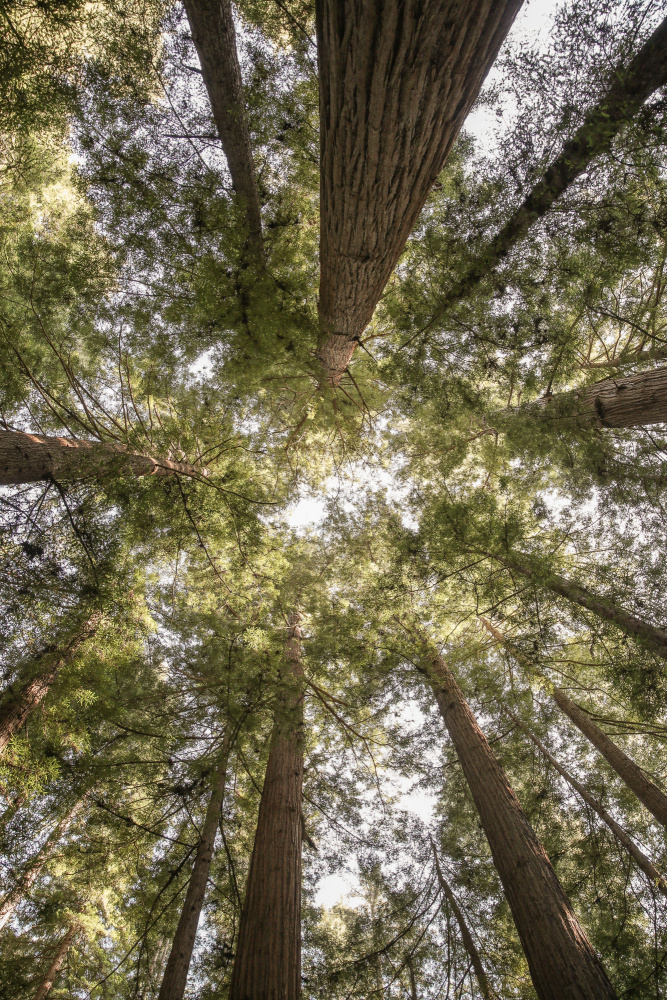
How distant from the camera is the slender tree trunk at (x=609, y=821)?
453 cm

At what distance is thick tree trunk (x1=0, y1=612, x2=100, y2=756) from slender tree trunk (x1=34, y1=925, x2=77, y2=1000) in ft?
13.0

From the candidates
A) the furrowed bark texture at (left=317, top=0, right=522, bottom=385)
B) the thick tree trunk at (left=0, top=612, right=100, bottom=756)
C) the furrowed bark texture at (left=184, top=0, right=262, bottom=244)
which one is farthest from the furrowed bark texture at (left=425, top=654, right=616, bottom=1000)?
the furrowed bark texture at (left=184, top=0, right=262, bottom=244)

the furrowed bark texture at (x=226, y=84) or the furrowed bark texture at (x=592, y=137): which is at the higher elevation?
the furrowed bark texture at (x=226, y=84)

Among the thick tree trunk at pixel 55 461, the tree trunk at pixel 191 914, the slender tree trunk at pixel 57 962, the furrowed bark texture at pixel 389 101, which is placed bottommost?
the slender tree trunk at pixel 57 962

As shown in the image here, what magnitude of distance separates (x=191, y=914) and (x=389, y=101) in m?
6.74

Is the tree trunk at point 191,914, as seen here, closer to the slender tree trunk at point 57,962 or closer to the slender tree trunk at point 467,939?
the slender tree trunk at point 57,962

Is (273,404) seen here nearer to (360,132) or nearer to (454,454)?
(454,454)

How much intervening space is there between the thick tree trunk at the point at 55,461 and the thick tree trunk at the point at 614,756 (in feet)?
13.2

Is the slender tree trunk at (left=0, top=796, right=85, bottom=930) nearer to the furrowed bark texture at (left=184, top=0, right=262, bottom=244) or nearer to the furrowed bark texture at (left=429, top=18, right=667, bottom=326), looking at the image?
the furrowed bark texture at (left=184, top=0, right=262, bottom=244)

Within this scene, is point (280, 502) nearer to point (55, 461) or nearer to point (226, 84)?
point (55, 461)

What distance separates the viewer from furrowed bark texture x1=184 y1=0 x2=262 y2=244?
3.46 m

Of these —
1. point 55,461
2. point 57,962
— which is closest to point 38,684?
point 55,461

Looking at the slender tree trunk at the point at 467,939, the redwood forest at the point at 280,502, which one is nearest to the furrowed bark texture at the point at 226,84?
the redwood forest at the point at 280,502

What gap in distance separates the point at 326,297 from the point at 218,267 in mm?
969
